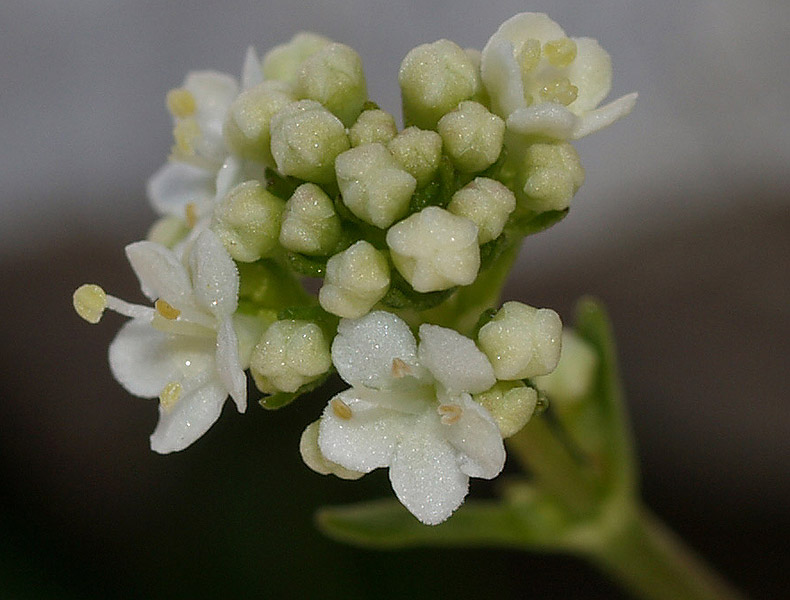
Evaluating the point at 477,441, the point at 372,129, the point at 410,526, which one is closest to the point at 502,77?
the point at 372,129

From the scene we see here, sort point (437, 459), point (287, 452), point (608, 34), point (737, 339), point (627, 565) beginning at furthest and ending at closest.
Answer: point (608, 34) < point (737, 339) < point (287, 452) < point (627, 565) < point (437, 459)

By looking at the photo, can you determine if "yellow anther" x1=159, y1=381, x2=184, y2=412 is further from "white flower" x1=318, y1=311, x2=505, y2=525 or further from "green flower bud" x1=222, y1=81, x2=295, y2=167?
"green flower bud" x1=222, y1=81, x2=295, y2=167

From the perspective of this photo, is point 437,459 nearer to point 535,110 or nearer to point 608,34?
point 535,110

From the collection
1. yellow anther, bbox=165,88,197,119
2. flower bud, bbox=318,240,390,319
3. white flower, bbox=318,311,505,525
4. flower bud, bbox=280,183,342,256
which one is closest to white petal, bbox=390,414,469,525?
white flower, bbox=318,311,505,525

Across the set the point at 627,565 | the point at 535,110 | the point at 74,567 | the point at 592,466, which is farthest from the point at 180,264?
the point at 74,567

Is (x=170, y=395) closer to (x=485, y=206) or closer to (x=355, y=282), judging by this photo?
(x=355, y=282)

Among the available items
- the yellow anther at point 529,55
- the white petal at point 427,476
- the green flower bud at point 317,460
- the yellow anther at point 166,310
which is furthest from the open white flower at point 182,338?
the yellow anther at point 529,55

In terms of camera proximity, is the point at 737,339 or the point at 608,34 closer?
the point at 737,339
